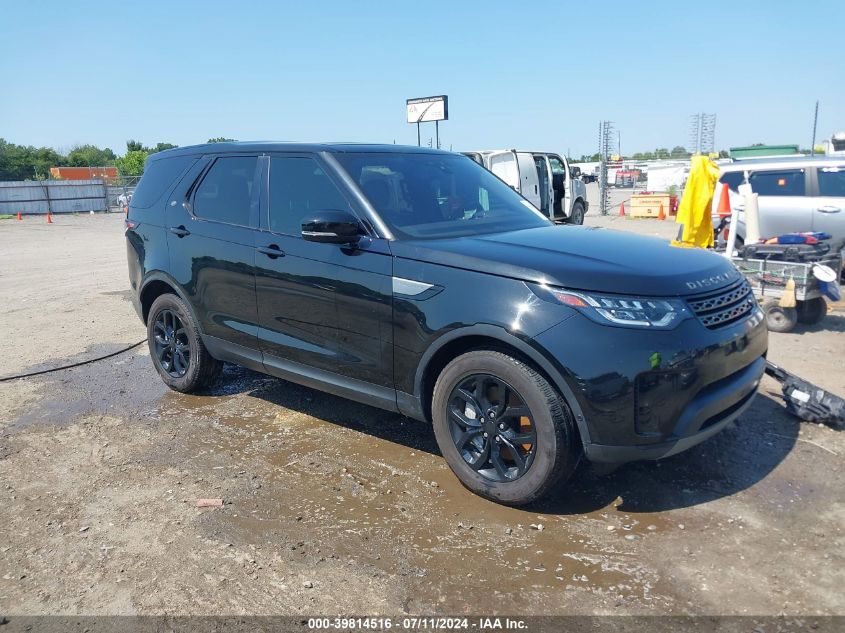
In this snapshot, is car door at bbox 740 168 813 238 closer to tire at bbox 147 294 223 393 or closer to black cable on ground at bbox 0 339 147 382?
tire at bbox 147 294 223 393

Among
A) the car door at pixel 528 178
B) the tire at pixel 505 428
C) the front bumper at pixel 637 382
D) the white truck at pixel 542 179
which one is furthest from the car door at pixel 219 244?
the car door at pixel 528 178

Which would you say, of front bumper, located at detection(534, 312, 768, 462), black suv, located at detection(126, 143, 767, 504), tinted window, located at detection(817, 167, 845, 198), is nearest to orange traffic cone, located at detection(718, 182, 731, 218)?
tinted window, located at detection(817, 167, 845, 198)

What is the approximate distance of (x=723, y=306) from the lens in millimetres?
3500

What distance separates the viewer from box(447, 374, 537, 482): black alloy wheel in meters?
3.49

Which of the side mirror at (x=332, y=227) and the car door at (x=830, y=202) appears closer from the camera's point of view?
the side mirror at (x=332, y=227)

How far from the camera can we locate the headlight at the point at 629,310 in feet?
10.5

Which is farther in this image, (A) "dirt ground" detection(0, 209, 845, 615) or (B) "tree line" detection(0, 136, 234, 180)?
(B) "tree line" detection(0, 136, 234, 180)

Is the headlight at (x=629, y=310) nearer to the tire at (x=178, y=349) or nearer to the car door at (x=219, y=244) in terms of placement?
the car door at (x=219, y=244)

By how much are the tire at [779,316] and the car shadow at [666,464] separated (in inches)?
94.8

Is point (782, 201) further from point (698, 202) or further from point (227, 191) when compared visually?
point (227, 191)

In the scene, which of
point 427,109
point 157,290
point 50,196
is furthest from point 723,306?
point 50,196

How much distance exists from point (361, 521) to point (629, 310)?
5.81 ft

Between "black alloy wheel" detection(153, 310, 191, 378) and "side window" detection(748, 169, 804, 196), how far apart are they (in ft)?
31.2

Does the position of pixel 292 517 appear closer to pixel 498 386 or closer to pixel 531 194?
pixel 498 386
